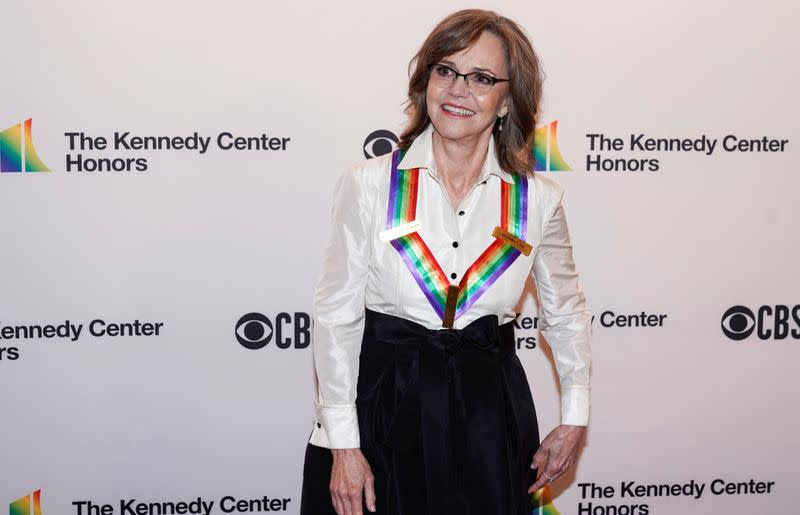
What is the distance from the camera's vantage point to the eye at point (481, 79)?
186 centimetres

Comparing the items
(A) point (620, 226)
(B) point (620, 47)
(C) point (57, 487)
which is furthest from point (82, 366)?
(B) point (620, 47)

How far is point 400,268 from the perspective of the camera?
1.82m

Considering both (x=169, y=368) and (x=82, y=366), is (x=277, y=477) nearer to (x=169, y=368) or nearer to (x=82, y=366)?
(x=169, y=368)

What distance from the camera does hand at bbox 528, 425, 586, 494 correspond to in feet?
6.51

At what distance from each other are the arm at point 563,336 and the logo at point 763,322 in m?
1.24

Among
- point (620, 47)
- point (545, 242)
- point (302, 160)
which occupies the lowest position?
point (545, 242)

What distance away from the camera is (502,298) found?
74.5 inches

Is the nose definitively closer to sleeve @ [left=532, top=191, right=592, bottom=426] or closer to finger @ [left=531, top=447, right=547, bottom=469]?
sleeve @ [left=532, top=191, right=592, bottom=426]

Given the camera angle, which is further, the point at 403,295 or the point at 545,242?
the point at 545,242

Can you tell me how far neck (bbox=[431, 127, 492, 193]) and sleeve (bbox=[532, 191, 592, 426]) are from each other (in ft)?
0.75

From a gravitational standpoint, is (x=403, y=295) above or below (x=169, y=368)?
above

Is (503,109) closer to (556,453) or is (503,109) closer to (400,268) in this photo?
(400,268)

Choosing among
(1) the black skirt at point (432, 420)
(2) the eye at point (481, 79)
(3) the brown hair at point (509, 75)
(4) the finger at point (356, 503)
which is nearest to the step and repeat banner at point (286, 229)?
(3) the brown hair at point (509, 75)

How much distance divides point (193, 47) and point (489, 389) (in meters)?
1.58
